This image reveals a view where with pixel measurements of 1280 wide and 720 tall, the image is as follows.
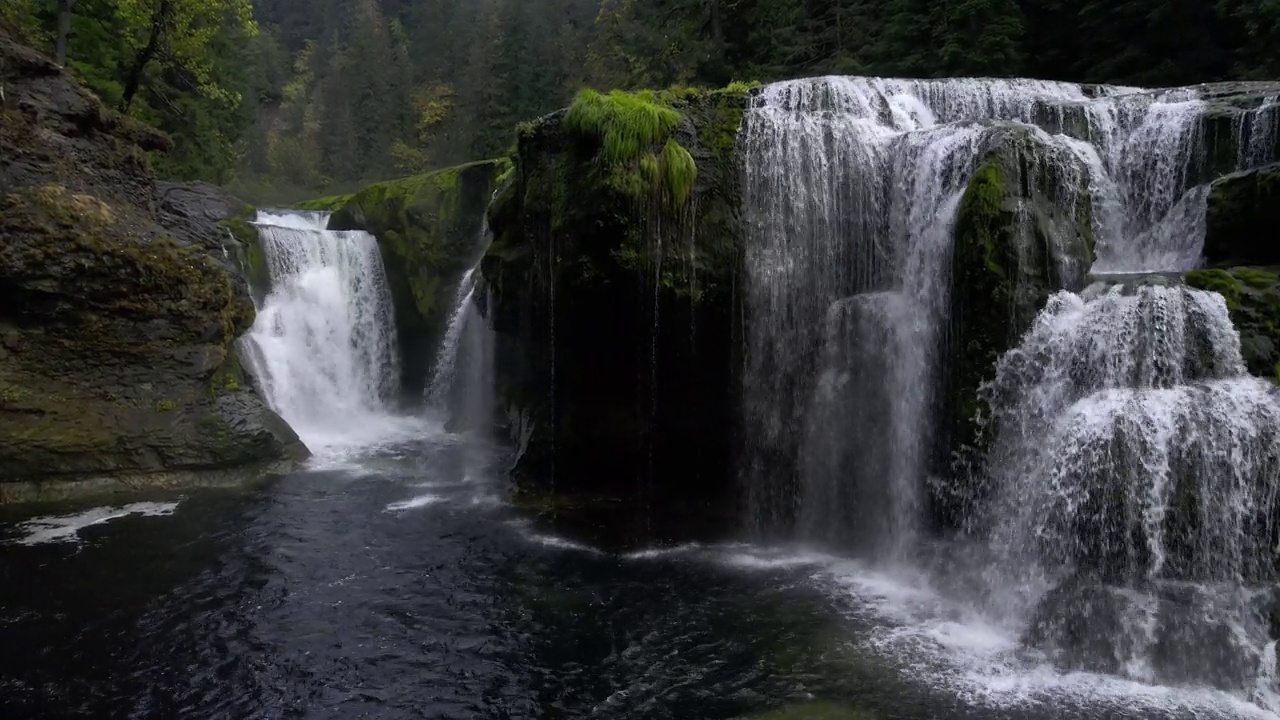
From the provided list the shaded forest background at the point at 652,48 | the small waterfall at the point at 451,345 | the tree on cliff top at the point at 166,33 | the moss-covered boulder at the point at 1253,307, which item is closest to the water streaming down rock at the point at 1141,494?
the moss-covered boulder at the point at 1253,307

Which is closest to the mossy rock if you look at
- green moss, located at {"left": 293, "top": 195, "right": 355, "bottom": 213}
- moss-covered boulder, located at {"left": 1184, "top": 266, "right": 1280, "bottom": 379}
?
moss-covered boulder, located at {"left": 1184, "top": 266, "right": 1280, "bottom": 379}

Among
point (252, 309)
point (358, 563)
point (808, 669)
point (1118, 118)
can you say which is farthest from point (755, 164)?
point (252, 309)

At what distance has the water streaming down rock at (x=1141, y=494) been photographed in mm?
7461

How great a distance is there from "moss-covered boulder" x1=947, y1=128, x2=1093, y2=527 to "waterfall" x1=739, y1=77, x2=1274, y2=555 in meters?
0.39

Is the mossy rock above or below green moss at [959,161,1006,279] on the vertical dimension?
below

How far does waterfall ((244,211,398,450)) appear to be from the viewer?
58.4ft

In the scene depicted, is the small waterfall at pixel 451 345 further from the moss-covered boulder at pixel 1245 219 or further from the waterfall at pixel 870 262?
the moss-covered boulder at pixel 1245 219

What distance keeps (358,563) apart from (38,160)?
9601 mm

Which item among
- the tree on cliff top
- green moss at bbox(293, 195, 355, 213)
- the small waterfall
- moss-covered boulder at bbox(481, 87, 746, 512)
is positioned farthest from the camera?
green moss at bbox(293, 195, 355, 213)

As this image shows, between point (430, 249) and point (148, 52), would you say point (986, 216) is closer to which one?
point (430, 249)

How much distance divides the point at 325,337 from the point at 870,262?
13226mm

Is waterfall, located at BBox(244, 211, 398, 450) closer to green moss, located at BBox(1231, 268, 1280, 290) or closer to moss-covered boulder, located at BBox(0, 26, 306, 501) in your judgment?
moss-covered boulder, located at BBox(0, 26, 306, 501)

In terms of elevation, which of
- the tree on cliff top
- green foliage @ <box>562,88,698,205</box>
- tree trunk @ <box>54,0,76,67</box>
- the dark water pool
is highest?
the tree on cliff top

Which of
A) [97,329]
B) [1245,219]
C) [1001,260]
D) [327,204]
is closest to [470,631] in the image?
[1001,260]
